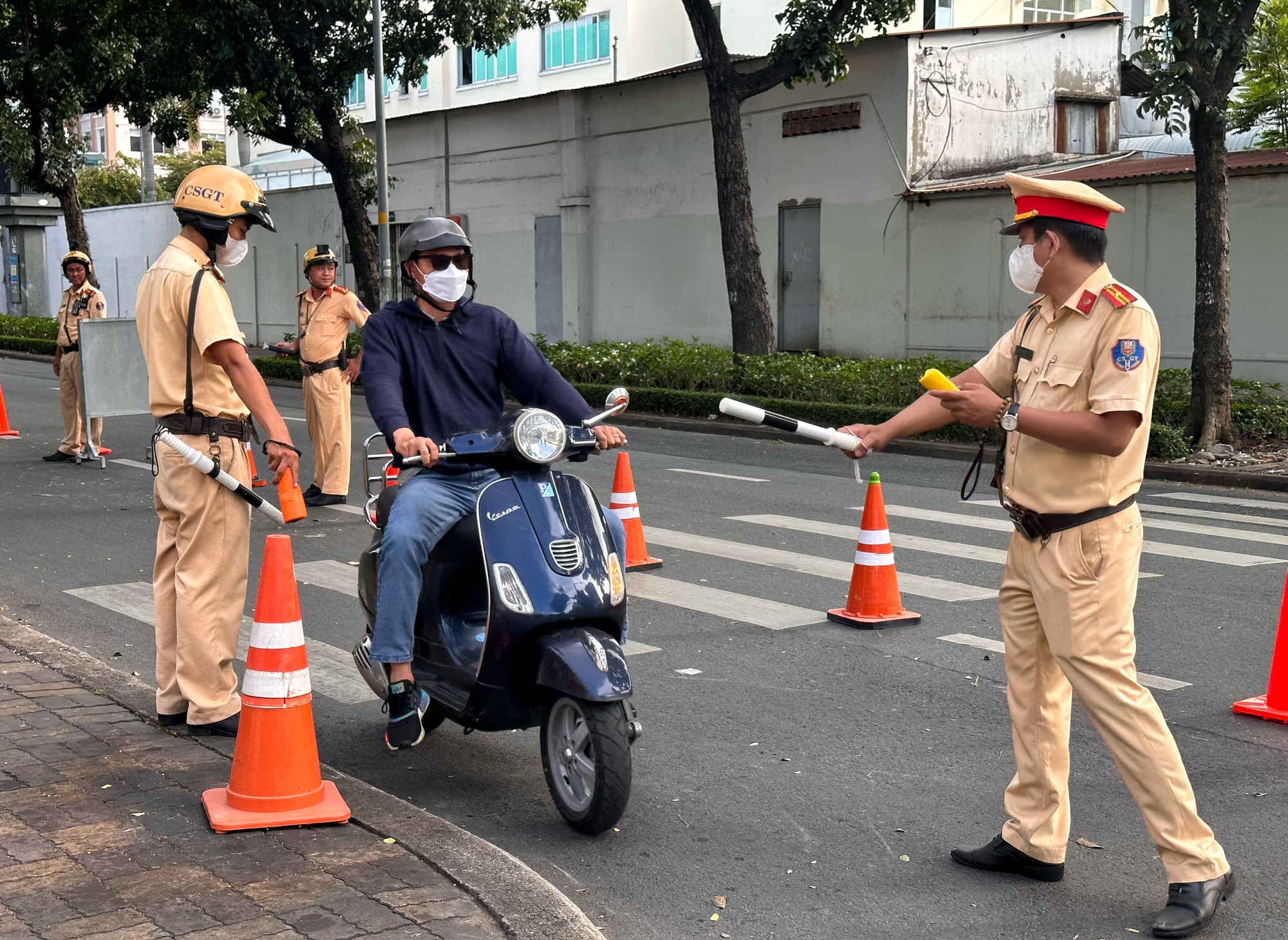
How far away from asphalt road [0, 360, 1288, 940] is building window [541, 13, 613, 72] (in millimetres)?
39290

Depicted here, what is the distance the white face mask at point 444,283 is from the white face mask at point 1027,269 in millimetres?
1893

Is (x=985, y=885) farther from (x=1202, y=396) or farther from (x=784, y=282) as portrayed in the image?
(x=784, y=282)

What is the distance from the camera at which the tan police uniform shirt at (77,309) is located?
14445 millimetres

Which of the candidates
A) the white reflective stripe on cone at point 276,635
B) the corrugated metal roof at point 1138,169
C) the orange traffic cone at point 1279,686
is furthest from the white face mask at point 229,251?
the corrugated metal roof at point 1138,169

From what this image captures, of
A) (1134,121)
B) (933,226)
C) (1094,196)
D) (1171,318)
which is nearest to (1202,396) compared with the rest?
(1171,318)

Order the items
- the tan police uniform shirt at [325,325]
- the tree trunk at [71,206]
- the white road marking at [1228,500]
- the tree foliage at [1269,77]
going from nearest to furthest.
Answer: the tan police uniform shirt at [325,325] < the white road marking at [1228,500] < the tree trunk at [71,206] < the tree foliage at [1269,77]

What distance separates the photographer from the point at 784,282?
25.9m

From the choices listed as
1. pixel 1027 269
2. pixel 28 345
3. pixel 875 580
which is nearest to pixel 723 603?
pixel 875 580

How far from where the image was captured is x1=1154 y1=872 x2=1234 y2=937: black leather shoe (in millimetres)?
3752

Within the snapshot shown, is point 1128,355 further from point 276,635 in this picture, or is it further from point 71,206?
point 71,206

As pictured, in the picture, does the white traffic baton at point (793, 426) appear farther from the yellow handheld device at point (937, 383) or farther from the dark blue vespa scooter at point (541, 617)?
the dark blue vespa scooter at point (541, 617)

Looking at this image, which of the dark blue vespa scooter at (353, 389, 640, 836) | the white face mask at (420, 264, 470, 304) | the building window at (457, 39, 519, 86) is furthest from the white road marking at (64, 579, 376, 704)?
the building window at (457, 39, 519, 86)

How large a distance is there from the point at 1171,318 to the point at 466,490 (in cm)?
1749

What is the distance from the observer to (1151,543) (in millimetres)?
10000
